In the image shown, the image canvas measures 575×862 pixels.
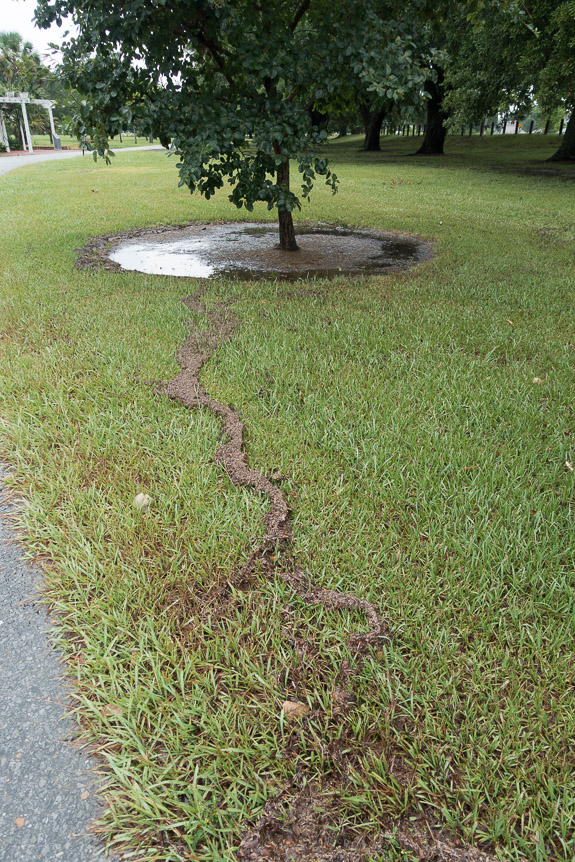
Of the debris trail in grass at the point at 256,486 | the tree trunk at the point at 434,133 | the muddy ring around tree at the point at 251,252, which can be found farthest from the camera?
the tree trunk at the point at 434,133

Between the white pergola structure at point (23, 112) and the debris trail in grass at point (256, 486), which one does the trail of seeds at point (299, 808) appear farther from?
the white pergola structure at point (23, 112)

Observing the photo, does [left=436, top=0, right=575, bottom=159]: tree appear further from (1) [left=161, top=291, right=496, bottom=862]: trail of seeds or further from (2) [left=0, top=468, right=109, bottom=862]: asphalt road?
(2) [left=0, top=468, right=109, bottom=862]: asphalt road

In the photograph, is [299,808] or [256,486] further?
[256,486]

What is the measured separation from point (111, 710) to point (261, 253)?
238 inches

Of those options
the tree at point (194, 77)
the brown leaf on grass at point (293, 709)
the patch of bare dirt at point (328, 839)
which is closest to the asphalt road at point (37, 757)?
the patch of bare dirt at point (328, 839)

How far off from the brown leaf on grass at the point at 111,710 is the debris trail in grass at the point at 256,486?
571mm

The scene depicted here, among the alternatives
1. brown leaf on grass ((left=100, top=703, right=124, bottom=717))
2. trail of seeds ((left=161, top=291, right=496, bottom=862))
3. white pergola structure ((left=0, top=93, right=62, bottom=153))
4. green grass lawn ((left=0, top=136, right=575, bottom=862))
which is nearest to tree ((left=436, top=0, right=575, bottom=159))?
green grass lawn ((left=0, top=136, right=575, bottom=862))

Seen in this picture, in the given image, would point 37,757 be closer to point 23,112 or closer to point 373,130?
point 373,130

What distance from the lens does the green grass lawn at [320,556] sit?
1248 millimetres

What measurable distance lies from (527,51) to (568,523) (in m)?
18.3

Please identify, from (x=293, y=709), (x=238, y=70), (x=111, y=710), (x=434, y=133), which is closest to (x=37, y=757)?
(x=111, y=710)

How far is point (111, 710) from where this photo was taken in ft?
4.61

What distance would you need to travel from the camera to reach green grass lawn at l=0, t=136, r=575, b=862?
125cm

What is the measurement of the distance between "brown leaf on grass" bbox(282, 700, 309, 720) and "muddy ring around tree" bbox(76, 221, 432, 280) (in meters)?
4.78
